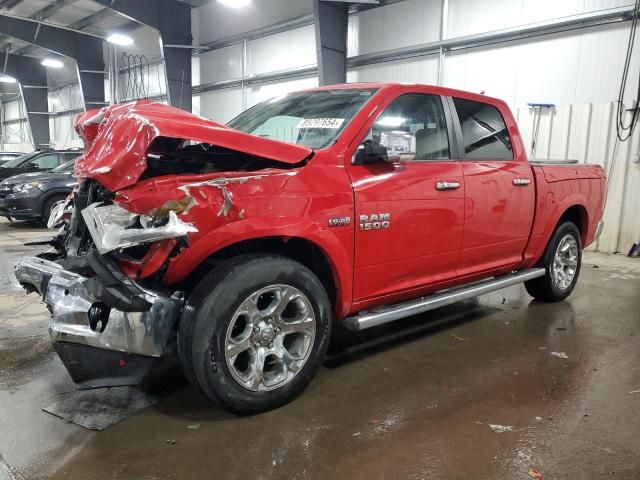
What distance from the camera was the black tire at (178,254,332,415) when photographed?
231cm

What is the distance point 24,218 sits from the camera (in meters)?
9.22

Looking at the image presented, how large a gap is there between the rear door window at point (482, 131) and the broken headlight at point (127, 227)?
7.46 ft

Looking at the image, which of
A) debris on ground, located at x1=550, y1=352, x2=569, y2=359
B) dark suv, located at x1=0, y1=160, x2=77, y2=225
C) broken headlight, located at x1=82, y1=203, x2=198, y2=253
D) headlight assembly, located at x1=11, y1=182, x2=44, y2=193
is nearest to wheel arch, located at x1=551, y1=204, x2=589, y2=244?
debris on ground, located at x1=550, y1=352, x2=569, y2=359

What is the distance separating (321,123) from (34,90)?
86.2ft

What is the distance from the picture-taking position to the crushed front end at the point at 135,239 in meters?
2.23

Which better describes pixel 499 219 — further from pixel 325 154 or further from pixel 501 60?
Result: pixel 501 60

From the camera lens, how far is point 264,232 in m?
2.46

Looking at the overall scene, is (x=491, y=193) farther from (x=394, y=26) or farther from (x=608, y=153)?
(x=394, y=26)

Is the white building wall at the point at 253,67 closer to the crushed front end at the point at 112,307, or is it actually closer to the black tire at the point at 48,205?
the black tire at the point at 48,205

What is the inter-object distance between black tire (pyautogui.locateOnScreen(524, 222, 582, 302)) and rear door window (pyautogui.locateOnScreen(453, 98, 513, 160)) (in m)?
1.07

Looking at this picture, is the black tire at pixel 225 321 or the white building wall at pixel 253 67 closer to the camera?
the black tire at pixel 225 321

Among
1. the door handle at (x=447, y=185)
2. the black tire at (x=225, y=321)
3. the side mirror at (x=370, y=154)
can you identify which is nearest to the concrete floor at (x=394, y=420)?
the black tire at (x=225, y=321)

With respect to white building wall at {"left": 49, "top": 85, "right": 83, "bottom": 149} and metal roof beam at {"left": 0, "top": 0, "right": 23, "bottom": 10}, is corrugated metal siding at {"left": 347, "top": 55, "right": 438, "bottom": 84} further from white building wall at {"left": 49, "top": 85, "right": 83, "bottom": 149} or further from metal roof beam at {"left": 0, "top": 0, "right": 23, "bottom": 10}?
white building wall at {"left": 49, "top": 85, "right": 83, "bottom": 149}

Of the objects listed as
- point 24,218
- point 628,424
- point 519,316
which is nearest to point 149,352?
point 628,424
